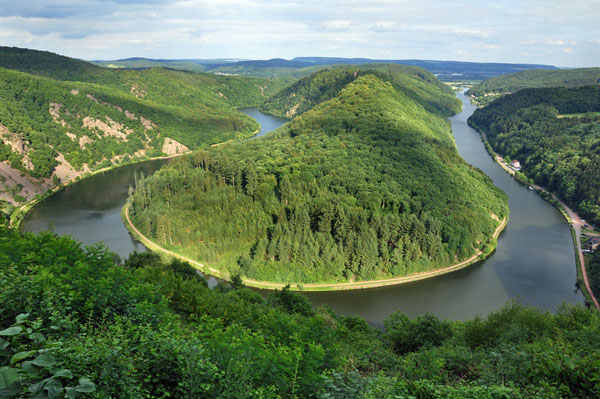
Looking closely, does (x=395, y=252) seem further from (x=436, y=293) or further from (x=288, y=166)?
(x=288, y=166)

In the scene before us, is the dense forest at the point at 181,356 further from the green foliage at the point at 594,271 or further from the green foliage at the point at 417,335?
the green foliage at the point at 594,271

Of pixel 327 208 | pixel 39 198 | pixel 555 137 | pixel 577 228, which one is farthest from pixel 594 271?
pixel 39 198

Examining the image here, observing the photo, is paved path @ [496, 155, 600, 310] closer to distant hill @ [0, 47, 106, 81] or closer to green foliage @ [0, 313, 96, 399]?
green foliage @ [0, 313, 96, 399]

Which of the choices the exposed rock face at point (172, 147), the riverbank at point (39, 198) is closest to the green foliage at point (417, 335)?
the riverbank at point (39, 198)

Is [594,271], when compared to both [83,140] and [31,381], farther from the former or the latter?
[83,140]

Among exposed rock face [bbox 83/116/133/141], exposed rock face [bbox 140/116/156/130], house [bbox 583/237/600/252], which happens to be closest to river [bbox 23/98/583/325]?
house [bbox 583/237/600/252]

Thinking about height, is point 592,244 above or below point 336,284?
above

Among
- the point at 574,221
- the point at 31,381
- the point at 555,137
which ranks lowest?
the point at 574,221
